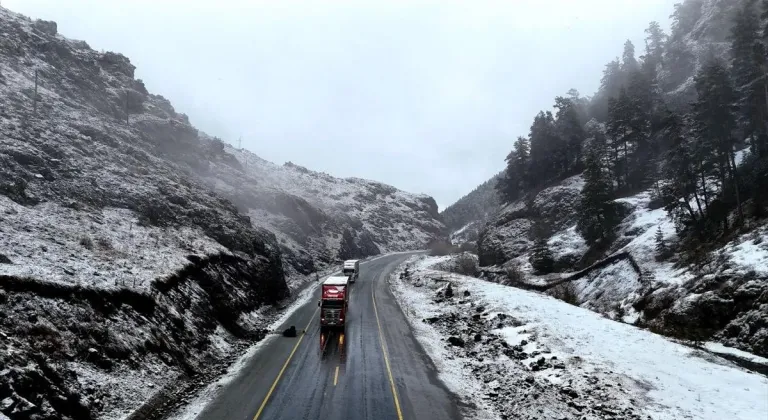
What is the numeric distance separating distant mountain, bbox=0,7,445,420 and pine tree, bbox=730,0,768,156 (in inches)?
1909

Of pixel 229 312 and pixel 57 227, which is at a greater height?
pixel 57 227

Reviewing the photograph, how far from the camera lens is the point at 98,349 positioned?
51.3ft

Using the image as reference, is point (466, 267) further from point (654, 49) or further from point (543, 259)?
point (654, 49)

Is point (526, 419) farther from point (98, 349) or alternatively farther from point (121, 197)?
point (121, 197)

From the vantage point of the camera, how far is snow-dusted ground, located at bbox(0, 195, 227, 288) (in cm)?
1828

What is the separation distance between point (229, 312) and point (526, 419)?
68.1ft

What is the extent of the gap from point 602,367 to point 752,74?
3738 centimetres

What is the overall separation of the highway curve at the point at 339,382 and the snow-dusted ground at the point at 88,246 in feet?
27.4

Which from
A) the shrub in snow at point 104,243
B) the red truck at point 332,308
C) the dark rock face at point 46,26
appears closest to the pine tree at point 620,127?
the red truck at point 332,308

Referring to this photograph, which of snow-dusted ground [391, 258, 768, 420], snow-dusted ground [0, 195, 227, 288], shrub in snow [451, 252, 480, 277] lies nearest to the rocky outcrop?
shrub in snow [451, 252, 480, 277]

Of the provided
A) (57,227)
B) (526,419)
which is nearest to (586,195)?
(526,419)

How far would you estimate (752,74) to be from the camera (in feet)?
123

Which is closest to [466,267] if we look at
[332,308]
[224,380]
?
[332,308]

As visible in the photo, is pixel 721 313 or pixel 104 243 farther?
pixel 104 243
